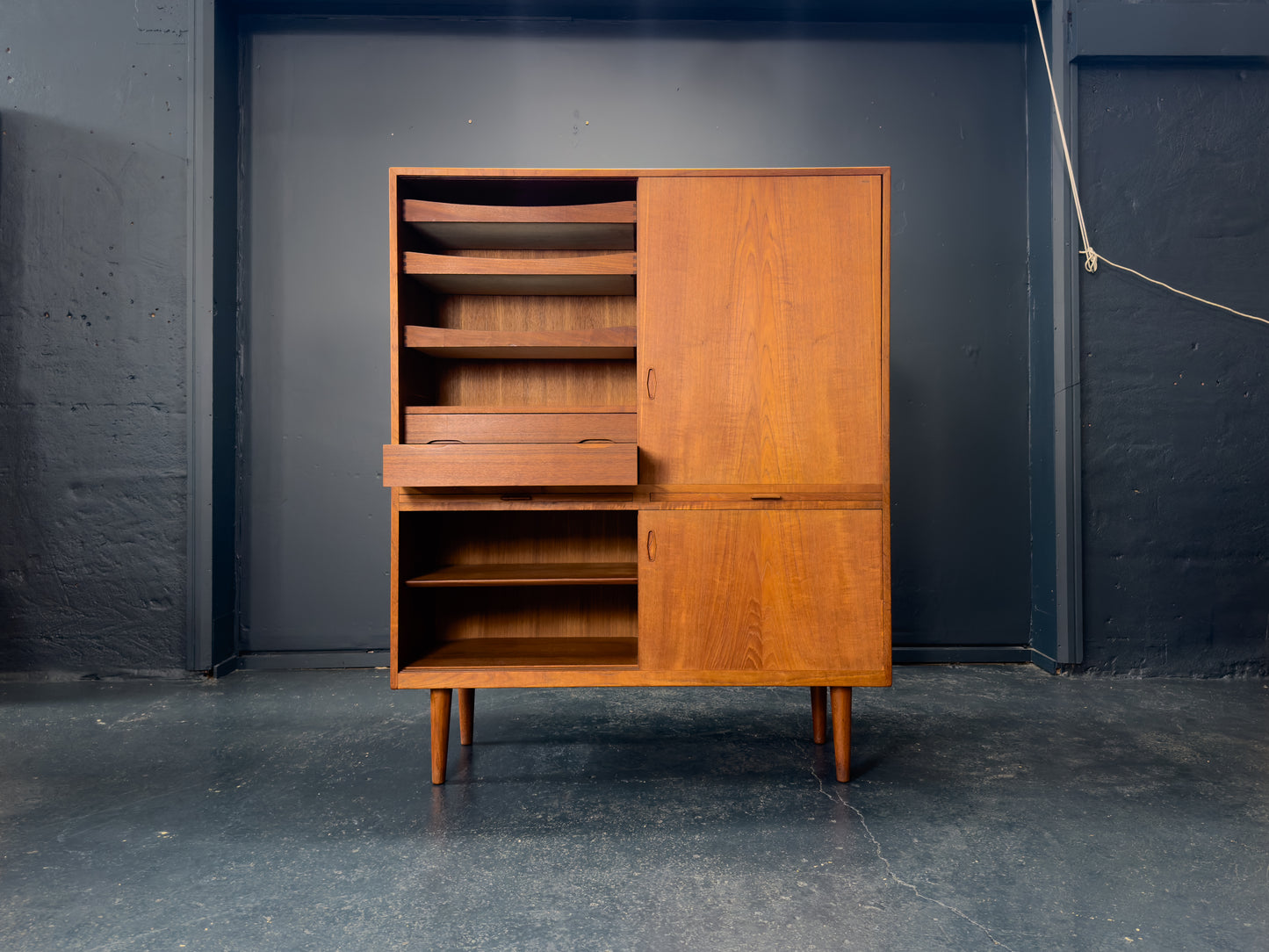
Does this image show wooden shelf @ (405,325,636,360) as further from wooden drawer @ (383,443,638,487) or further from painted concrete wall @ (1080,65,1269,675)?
painted concrete wall @ (1080,65,1269,675)

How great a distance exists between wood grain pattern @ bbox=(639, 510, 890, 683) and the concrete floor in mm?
364

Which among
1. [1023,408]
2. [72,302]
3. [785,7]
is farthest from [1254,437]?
[72,302]

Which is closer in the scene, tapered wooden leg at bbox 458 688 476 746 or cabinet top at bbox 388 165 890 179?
cabinet top at bbox 388 165 890 179

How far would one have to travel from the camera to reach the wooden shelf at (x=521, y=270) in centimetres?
192

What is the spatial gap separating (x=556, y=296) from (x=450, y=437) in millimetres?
706

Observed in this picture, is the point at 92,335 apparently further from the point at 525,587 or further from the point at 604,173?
the point at 604,173

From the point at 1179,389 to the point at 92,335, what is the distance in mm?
4467

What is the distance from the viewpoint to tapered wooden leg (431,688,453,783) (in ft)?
6.06

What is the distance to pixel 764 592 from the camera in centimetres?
183

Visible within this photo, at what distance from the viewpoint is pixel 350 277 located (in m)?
2.99

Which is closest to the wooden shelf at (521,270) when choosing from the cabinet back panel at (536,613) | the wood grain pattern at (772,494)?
the wood grain pattern at (772,494)

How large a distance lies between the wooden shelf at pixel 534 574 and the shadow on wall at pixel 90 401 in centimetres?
153

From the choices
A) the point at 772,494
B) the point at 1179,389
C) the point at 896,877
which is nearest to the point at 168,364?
the point at 772,494

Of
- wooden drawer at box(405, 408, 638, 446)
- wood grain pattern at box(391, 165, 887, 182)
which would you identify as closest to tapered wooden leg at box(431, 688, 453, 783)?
wooden drawer at box(405, 408, 638, 446)
